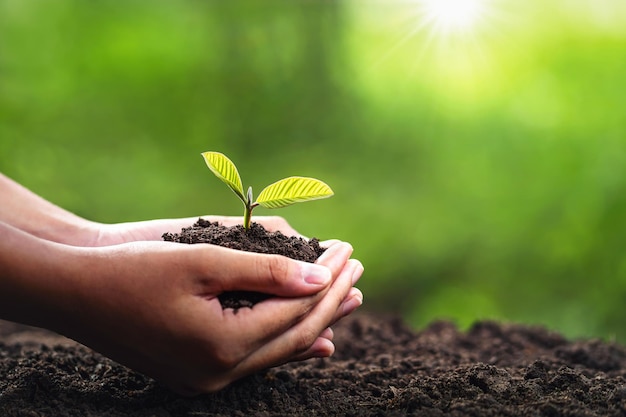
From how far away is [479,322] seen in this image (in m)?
2.25

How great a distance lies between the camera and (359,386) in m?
1.54

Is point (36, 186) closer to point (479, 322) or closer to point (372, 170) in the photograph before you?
point (372, 170)

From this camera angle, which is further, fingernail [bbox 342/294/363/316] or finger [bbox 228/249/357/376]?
fingernail [bbox 342/294/363/316]

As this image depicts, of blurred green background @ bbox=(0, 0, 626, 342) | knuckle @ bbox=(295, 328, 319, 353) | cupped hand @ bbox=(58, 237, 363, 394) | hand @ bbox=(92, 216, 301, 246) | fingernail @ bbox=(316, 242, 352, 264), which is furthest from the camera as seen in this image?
blurred green background @ bbox=(0, 0, 626, 342)

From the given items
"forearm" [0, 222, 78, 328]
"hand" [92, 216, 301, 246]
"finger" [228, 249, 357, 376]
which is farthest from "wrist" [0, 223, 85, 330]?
"hand" [92, 216, 301, 246]

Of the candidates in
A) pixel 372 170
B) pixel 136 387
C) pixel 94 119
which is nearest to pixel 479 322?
pixel 136 387

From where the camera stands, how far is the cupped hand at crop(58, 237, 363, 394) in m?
1.12

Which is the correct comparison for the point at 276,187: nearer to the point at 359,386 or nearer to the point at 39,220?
the point at 359,386

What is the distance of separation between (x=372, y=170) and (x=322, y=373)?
2.54 meters

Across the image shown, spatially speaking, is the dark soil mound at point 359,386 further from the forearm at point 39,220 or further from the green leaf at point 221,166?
the green leaf at point 221,166

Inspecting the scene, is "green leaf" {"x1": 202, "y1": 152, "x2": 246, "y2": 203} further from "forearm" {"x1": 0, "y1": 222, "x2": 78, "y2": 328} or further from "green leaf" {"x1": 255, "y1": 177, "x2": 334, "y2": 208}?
"forearm" {"x1": 0, "y1": 222, "x2": 78, "y2": 328}

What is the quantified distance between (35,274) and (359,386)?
0.80m

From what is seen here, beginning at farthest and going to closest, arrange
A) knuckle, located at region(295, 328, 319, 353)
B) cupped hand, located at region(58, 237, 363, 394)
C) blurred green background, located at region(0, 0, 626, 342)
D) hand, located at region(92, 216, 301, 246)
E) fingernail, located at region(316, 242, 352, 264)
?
blurred green background, located at region(0, 0, 626, 342)
hand, located at region(92, 216, 301, 246)
fingernail, located at region(316, 242, 352, 264)
knuckle, located at region(295, 328, 319, 353)
cupped hand, located at region(58, 237, 363, 394)

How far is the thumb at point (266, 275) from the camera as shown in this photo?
1148 mm
